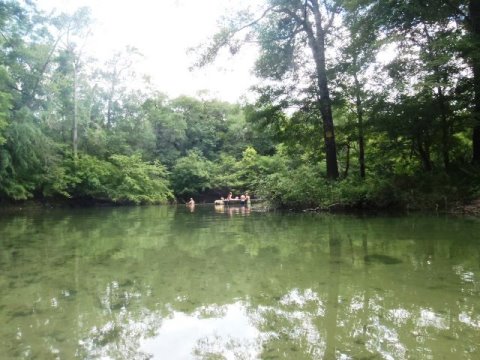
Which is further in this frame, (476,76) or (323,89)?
(323,89)

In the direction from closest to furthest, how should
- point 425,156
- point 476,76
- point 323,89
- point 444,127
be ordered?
point 476,76
point 444,127
point 425,156
point 323,89

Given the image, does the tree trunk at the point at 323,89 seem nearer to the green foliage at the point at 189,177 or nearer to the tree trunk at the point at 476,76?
the tree trunk at the point at 476,76

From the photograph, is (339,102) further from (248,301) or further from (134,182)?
(134,182)

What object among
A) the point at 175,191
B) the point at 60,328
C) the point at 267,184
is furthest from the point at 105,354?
the point at 175,191

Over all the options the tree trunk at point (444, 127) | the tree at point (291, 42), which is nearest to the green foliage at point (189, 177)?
the tree at point (291, 42)

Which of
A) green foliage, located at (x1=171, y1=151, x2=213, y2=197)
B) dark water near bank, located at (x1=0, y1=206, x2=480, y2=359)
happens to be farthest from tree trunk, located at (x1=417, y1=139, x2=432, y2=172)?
green foliage, located at (x1=171, y1=151, x2=213, y2=197)

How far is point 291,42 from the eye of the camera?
43.3ft

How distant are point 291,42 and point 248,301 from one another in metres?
11.9

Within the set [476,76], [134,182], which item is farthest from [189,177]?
[476,76]

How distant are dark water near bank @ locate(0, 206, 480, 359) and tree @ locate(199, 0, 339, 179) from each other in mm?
8258

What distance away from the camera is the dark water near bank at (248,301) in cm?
204

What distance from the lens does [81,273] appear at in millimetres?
3887

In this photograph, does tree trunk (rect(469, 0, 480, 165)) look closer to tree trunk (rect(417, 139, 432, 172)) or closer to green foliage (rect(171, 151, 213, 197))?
tree trunk (rect(417, 139, 432, 172))

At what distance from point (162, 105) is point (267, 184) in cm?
2742
